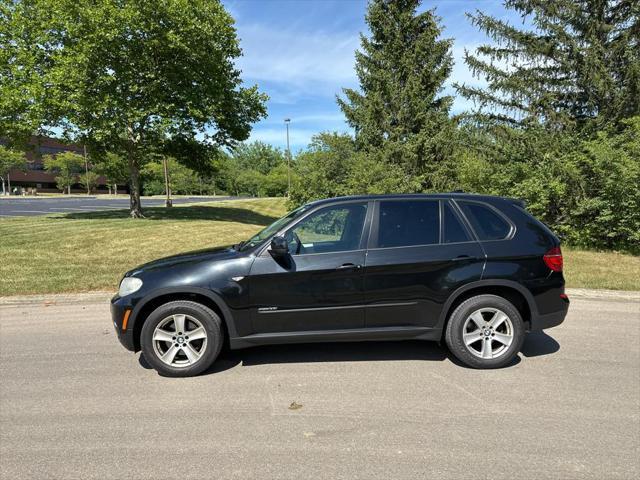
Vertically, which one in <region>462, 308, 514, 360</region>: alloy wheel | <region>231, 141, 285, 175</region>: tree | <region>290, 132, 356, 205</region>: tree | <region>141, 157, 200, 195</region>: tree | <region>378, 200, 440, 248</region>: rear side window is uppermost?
<region>231, 141, 285, 175</region>: tree

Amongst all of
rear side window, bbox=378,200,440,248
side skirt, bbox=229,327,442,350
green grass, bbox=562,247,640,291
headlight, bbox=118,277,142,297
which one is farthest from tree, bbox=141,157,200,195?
rear side window, bbox=378,200,440,248

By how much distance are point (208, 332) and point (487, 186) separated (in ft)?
40.6

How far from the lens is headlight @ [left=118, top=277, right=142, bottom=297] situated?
12.9 feet

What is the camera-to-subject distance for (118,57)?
16.4 meters

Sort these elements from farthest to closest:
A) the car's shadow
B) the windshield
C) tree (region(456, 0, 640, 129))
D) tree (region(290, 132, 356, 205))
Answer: tree (region(290, 132, 356, 205)) < tree (region(456, 0, 640, 129)) < the car's shadow < the windshield

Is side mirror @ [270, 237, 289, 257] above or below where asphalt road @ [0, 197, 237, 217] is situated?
below

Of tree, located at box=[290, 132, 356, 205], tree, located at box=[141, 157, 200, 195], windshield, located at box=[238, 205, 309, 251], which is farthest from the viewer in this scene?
tree, located at box=[141, 157, 200, 195]

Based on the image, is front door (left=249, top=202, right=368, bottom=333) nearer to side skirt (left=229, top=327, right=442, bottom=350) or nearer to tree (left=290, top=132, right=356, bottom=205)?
side skirt (left=229, top=327, right=442, bottom=350)

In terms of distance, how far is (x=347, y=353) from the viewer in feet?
14.7

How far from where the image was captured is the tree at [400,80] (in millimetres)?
19344

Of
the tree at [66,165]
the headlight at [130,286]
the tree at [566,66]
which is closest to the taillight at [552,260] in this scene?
the headlight at [130,286]

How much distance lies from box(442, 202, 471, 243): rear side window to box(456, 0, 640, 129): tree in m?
11.9

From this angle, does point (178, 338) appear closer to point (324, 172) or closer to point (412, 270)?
point (412, 270)

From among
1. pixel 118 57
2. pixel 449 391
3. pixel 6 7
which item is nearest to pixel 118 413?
pixel 449 391
